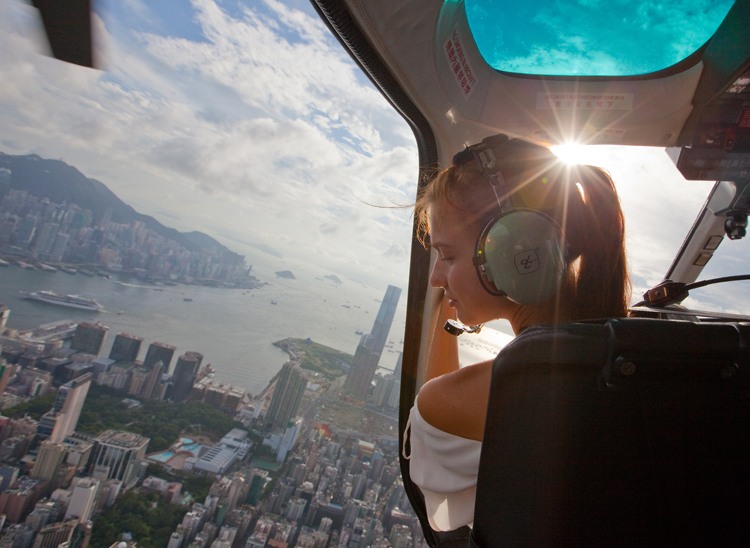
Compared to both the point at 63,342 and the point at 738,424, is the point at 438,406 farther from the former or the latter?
the point at 63,342

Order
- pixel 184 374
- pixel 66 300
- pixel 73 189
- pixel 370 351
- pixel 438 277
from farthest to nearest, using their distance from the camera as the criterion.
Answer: pixel 184 374, pixel 370 351, pixel 66 300, pixel 73 189, pixel 438 277

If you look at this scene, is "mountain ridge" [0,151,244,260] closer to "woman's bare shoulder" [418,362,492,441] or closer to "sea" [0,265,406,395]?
"sea" [0,265,406,395]

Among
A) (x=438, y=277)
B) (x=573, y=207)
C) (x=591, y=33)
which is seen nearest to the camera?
(x=573, y=207)

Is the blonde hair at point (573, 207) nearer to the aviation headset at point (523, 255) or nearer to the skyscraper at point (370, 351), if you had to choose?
the aviation headset at point (523, 255)

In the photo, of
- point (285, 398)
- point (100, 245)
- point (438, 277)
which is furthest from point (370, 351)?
point (100, 245)

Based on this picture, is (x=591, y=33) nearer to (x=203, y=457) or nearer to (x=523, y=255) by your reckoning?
(x=523, y=255)
